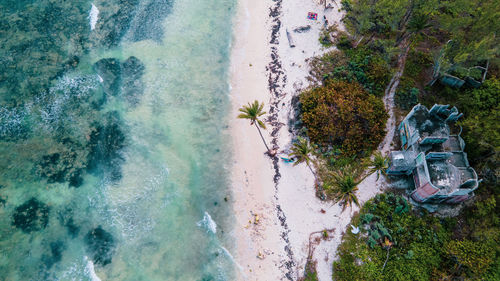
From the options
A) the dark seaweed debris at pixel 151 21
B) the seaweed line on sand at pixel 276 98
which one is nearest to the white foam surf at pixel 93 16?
the dark seaweed debris at pixel 151 21

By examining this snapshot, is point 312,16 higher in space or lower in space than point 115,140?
higher

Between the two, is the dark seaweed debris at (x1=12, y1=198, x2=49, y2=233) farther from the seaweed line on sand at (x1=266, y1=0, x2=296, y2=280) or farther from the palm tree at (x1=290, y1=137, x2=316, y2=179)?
the palm tree at (x1=290, y1=137, x2=316, y2=179)

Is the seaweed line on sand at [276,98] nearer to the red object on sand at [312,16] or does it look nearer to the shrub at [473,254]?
the red object on sand at [312,16]

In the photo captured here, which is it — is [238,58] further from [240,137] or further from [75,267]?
[75,267]

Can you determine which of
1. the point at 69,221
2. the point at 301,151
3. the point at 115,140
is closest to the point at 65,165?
the point at 115,140

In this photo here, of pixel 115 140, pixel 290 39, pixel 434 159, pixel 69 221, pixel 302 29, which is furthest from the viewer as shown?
pixel 302 29

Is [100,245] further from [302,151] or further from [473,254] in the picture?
[473,254]

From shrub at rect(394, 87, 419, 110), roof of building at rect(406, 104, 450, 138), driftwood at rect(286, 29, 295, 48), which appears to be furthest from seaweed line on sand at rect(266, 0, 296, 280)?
roof of building at rect(406, 104, 450, 138)
